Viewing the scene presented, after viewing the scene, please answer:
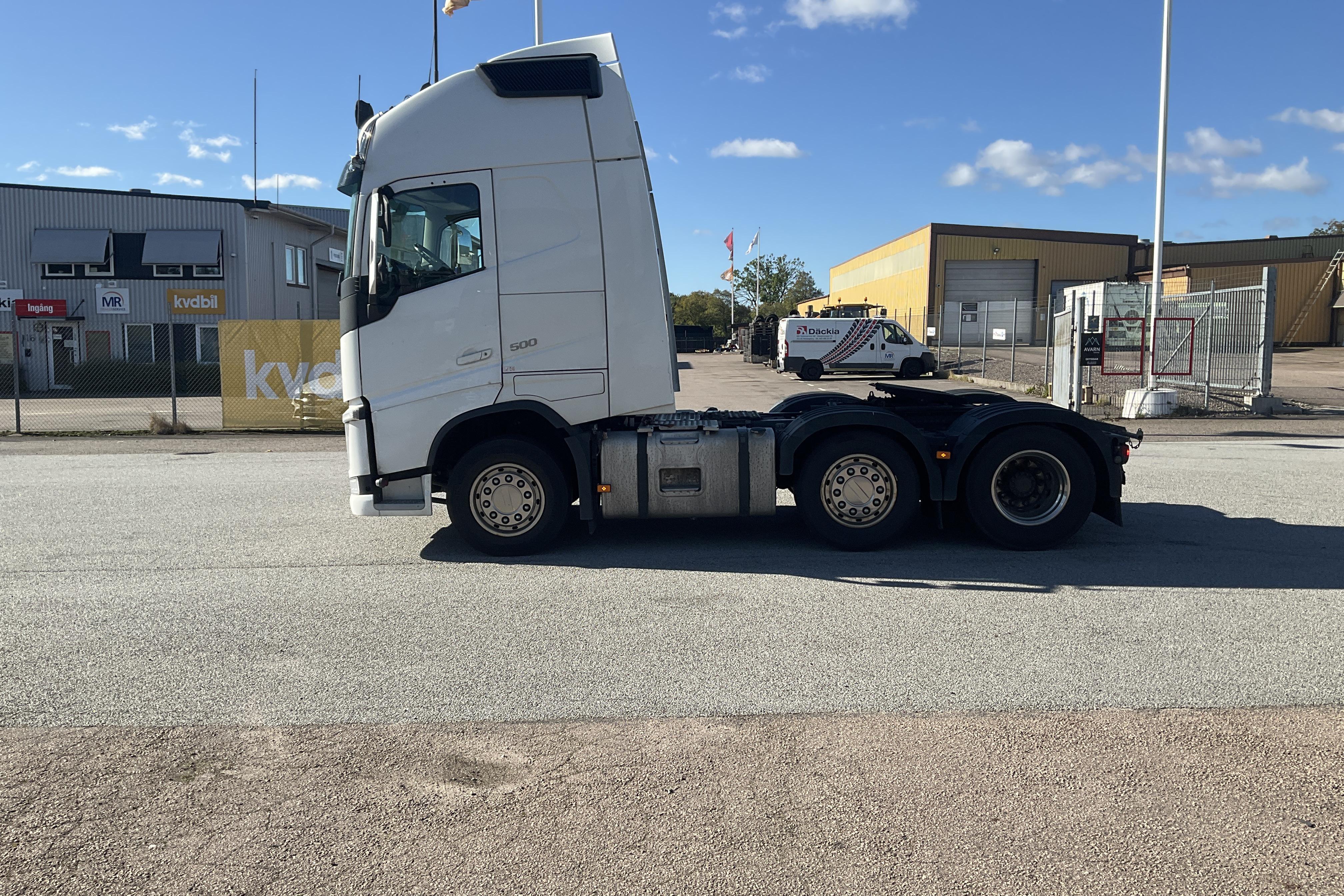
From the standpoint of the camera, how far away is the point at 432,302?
7.09 m

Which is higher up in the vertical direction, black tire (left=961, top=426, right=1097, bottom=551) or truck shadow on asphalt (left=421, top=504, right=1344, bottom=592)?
black tire (left=961, top=426, right=1097, bottom=551)

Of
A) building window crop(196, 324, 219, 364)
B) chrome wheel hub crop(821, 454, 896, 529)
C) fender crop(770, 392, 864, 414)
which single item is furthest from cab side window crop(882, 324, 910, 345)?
chrome wheel hub crop(821, 454, 896, 529)

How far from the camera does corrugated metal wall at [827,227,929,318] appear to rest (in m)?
54.4

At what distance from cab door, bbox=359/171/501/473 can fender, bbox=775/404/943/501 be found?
2202mm

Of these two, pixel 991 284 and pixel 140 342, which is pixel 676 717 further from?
pixel 991 284

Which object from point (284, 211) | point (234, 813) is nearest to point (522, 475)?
point (234, 813)

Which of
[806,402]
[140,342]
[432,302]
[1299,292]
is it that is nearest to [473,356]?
[432,302]

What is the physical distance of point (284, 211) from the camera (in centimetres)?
3600

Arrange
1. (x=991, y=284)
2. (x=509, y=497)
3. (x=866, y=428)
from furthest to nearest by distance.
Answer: (x=991, y=284) < (x=866, y=428) < (x=509, y=497)

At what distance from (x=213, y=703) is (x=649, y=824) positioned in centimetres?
230

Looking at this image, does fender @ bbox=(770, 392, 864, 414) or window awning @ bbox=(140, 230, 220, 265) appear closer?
fender @ bbox=(770, 392, 864, 414)

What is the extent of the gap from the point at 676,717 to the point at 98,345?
36.4m

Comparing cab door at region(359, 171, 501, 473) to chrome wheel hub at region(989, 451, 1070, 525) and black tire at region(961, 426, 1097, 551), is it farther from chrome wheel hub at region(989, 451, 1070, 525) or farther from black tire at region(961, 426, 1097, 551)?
chrome wheel hub at region(989, 451, 1070, 525)

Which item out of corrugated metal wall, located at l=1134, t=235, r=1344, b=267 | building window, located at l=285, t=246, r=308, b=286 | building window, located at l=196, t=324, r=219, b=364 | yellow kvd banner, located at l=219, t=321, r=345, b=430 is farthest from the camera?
corrugated metal wall, located at l=1134, t=235, r=1344, b=267
